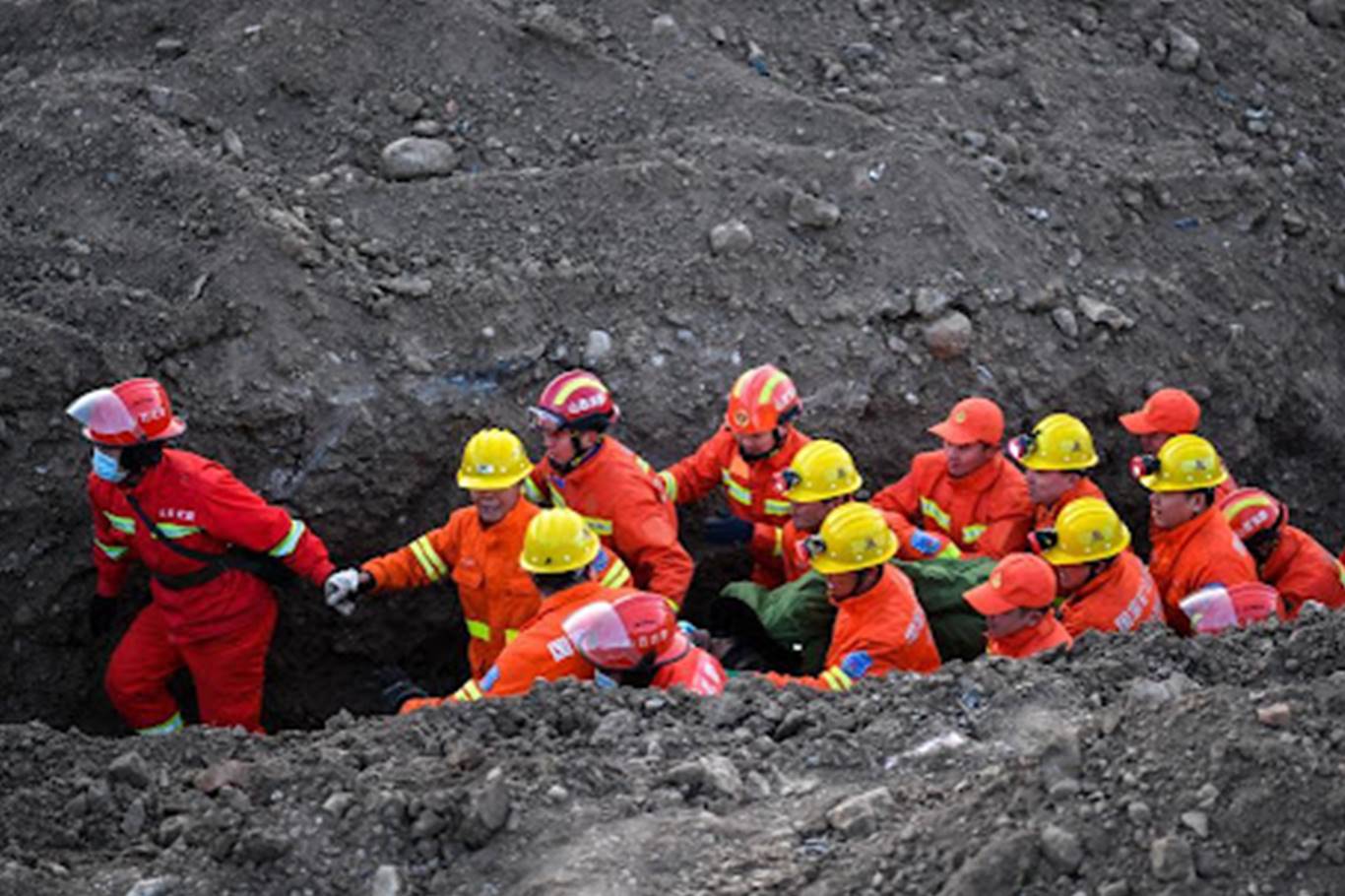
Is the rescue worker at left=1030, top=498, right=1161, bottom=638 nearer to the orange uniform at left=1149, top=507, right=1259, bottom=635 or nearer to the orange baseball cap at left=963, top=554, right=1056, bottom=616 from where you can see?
the orange uniform at left=1149, top=507, right=1259, bottom=635

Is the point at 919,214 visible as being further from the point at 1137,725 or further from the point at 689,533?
the point at 1137,725

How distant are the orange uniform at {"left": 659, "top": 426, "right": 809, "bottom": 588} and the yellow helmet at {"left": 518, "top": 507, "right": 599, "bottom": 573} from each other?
1.84 meters

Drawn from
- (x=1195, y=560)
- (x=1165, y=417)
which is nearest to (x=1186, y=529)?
(x=1195, y=560)

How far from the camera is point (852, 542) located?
8789mm

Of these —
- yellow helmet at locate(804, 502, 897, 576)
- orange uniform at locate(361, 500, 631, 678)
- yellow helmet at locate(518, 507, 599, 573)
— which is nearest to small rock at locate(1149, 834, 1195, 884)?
yellow helmet at locate(804, 502, 897, 576)

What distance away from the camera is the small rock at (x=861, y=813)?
618 centimetres

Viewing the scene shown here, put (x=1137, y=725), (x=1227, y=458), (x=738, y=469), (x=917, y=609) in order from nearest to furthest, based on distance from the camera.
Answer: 1. (x=1137, y=725)
2. (x=917, y=609)
3. (x=738, y=469)
4. (x=1227, y=458)

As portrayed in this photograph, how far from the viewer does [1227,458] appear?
12.1 meters

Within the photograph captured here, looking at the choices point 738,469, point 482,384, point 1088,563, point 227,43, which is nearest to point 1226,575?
point 1088,563

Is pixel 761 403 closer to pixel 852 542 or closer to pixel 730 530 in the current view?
pixel 730 530

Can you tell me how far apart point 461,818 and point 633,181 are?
590 cm

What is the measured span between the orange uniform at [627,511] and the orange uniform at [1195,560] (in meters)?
2.39

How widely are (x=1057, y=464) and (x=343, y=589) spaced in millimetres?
3722

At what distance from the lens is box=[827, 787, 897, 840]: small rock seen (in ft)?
20.3
